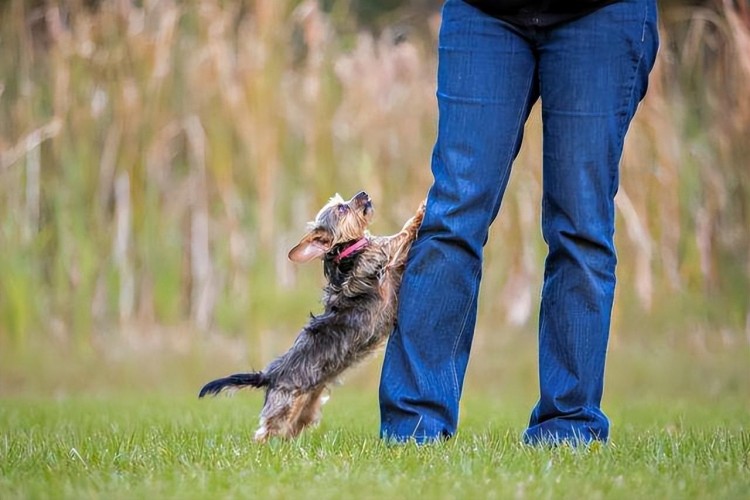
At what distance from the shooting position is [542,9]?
360 centimetres

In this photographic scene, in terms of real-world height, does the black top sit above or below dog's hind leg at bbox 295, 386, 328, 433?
above

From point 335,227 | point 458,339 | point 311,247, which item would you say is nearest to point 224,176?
point 335,227

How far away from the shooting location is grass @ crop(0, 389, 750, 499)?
9.58 ft

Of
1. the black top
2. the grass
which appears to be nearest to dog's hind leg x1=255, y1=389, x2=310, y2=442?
the grass

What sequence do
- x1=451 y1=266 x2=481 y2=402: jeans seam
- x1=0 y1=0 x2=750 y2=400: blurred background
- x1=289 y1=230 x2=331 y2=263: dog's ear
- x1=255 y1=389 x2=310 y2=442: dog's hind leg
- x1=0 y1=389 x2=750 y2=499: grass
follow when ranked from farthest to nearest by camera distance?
x1=0 y1=0 x2=750 y2=400: blurred background, x1=289 y1=230 x2=331 y2=263: dog's ear, x1=255 y1=389 x2=310 y2=442: dog's hind leg, x1=451 y1=266 x2=481 y2=402: jeans seam, x1=0 y1=389 x2=750 y2=499: grass

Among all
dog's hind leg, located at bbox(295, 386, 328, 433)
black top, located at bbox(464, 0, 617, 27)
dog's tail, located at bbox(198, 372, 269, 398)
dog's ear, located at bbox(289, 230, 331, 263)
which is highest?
black top, located at bbox(464, 0, 617, 27)

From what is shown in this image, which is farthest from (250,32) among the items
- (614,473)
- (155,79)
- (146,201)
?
(614,473)

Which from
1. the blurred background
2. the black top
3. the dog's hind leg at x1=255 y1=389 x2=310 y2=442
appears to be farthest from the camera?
the blurred background

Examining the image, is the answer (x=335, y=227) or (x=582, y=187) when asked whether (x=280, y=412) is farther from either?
(x=582, y=187)

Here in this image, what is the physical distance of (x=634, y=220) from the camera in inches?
283

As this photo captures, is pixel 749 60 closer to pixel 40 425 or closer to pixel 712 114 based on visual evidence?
pixel 712 114

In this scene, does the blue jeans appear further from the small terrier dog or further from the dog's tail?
the dog's tail

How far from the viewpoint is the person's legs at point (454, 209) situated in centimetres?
364

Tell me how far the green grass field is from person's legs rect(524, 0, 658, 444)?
0.20 metres
